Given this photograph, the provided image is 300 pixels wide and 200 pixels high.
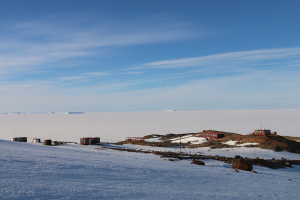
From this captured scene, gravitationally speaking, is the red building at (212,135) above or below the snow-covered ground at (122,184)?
above

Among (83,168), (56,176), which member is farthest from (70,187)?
(83,168)

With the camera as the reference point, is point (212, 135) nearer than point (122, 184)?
→ No

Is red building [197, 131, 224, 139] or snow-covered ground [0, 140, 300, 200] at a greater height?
red building [197, 131, 224, 139]

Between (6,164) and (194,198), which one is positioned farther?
(6,164)

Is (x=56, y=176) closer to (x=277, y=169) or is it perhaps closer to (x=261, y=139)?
(x=277, y=169)

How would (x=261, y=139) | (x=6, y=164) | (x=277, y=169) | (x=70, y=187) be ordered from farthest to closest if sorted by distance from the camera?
(x=261, y=139) → (x=277, y=169) → (x=6, y=164) → (x=70, y=187)

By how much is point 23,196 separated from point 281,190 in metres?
13.6

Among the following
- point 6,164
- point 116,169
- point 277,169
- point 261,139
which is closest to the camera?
point 6,164

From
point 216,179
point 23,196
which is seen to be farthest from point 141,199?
point 216,179

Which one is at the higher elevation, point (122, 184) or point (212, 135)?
point (212, 135)

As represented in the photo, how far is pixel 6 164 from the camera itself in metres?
11.6

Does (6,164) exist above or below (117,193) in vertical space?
above

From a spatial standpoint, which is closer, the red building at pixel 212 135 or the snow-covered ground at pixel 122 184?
the snow-covered ground at pixel 122 184

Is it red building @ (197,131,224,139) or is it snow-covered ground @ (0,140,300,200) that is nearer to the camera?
snow-covered ground @ (0,140,300,200)
